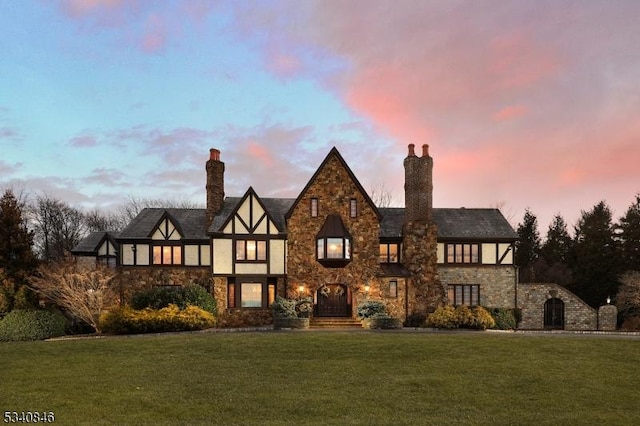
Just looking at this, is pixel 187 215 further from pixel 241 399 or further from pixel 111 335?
pixel 241 399

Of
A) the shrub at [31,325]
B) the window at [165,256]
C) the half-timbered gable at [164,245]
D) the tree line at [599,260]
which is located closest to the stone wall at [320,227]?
the half-timbered gable at [164,245]

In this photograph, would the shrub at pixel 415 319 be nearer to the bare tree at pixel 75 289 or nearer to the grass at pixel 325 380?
the grass at pixel 325 380

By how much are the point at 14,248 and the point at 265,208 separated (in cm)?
1490

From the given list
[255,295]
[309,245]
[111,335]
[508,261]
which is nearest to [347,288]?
[309,245]

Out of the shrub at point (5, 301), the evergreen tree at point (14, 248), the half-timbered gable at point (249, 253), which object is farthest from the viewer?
the half-timbered gable at point (249, 253)

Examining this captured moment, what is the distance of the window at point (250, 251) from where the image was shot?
3084 cm

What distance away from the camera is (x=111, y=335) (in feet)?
79.3

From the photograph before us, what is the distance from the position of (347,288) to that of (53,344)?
55.8 ft

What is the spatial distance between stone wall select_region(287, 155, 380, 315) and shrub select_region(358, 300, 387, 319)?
153 cm

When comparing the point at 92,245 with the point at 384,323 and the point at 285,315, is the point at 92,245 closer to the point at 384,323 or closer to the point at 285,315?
the point at 285,315

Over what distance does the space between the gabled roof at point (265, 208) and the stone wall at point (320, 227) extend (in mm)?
1622

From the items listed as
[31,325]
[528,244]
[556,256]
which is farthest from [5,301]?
[528,244]

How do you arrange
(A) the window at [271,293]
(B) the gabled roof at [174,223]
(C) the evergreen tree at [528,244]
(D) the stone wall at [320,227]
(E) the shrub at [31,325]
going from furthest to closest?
(C) the evergreen tree at [528,244], (B) the gabled roof at [174,223], (A) the window at [271,293], (D) the stone wall at [320,227], (E) the shrub at [31,325]

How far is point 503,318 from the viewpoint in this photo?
104 ft
